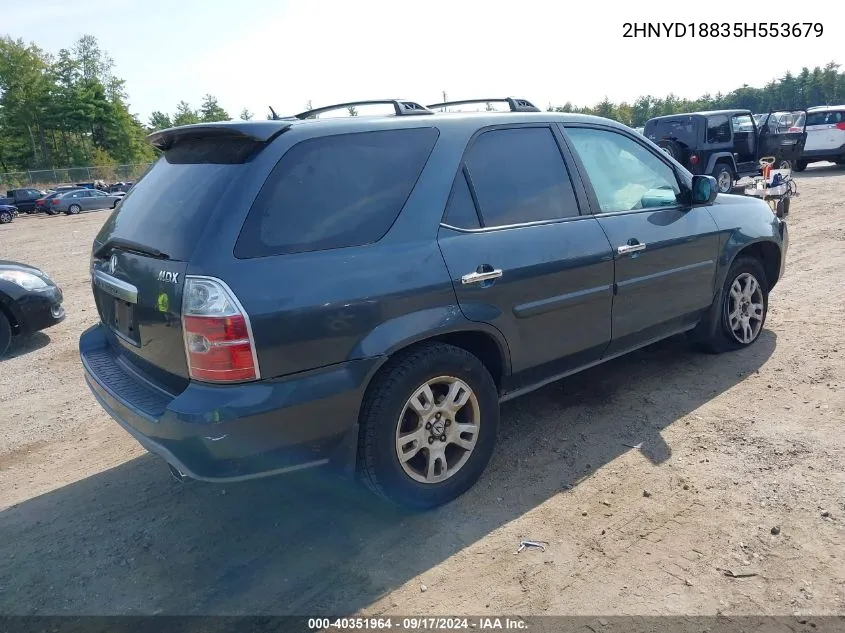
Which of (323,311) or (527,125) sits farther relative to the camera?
(527,125)

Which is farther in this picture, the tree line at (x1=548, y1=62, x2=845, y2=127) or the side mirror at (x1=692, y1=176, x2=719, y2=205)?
the tree line at (x1=548, y1=62, x2=845, y2=127)

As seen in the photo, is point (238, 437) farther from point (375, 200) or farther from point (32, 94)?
point (32, 94)

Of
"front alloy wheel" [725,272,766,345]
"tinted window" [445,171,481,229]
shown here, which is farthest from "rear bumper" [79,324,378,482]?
"front alloy wheel" [725,272,766,345]

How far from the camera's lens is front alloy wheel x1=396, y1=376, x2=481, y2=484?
3.02 meters

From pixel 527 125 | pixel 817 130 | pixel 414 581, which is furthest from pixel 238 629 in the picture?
pixel 817 130

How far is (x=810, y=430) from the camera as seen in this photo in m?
3.68

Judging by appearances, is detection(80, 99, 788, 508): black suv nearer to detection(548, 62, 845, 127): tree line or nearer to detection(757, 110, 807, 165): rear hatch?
detection(757, 110, 807, 165): rear hatch

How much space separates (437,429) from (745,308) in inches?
123

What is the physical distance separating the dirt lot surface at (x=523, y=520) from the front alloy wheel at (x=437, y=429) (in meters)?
0.23

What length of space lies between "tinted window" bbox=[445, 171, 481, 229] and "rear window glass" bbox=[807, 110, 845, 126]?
20399 millimetres

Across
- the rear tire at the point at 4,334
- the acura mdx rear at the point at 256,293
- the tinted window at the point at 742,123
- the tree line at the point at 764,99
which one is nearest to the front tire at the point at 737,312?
the acura mdx rear at the point at 256,293

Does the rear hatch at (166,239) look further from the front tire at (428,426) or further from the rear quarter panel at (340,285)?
the front tire at (428,426)

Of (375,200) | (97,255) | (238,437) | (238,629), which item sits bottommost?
(238,629)

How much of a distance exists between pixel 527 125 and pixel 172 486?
9.47 ft
